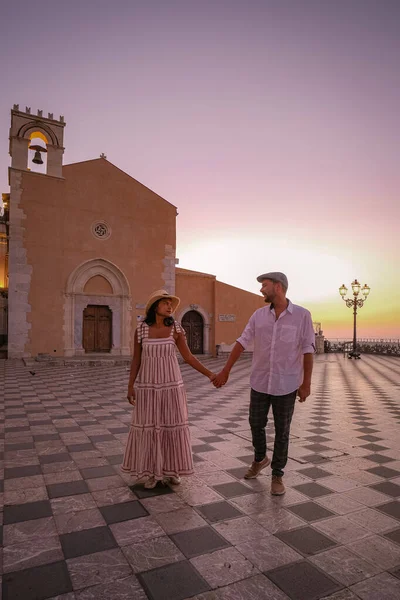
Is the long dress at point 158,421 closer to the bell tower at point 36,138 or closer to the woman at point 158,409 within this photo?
the woman at point 158,409

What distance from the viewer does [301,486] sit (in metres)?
3.49

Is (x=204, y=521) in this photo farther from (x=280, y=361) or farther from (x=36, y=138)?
(x=36, y=138)

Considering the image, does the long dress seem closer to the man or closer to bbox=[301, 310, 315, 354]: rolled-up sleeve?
the man

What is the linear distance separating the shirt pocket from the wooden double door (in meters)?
16.0

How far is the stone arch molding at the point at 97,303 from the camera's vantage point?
1759 cm

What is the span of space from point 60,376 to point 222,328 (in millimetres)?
12267

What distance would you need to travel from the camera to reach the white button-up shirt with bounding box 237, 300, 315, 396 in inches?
132

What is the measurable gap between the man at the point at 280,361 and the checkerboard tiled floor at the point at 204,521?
0.52 metres

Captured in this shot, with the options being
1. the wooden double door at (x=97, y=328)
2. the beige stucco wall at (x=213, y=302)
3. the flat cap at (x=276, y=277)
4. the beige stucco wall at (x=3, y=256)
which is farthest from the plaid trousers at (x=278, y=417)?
the beige stucco wall at (x=3, y=256)

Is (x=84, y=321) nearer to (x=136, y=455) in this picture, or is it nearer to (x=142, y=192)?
(x=142, y=192)

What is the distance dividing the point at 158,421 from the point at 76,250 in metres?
15.8

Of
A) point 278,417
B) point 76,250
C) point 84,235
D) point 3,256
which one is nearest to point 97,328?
point 76,250

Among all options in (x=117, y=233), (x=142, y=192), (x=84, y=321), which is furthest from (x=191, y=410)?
(x=142, y=192)

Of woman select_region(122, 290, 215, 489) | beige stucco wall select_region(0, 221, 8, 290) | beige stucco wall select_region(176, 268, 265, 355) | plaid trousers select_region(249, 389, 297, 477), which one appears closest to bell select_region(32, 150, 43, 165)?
beige stucco wall select_region(176, 268, 265, 355)
